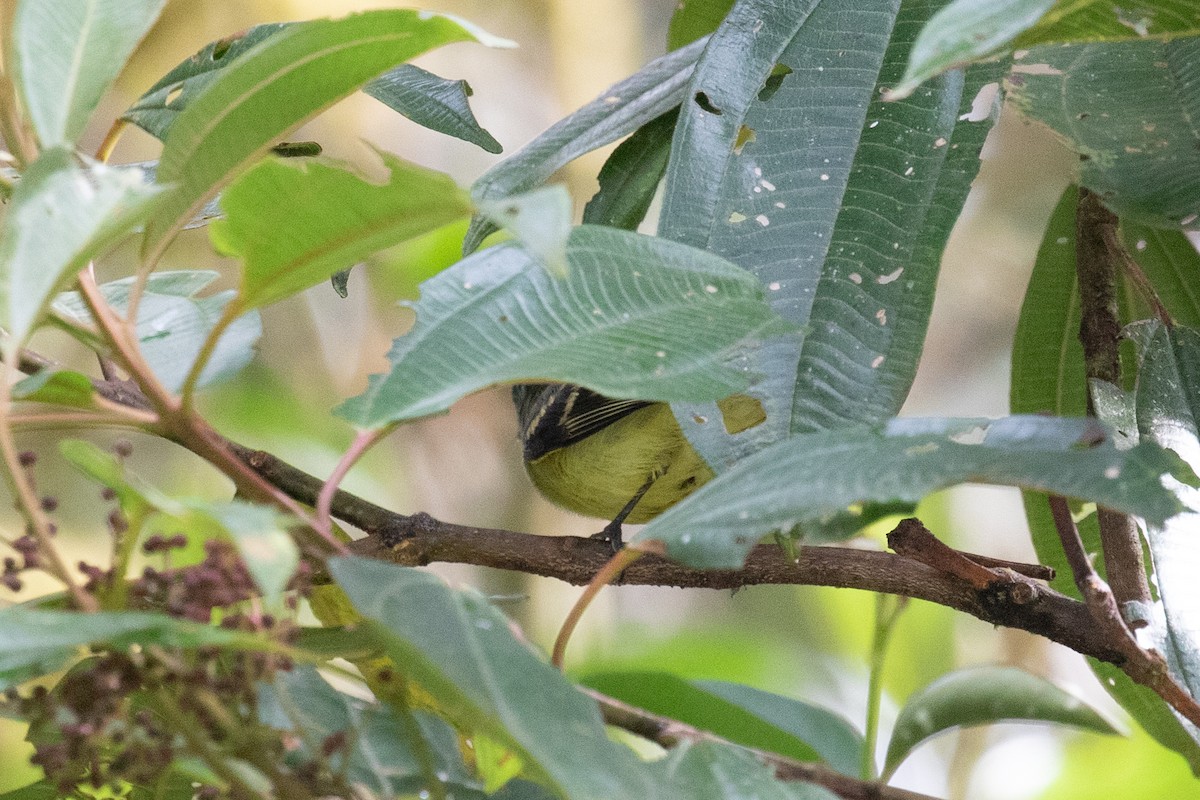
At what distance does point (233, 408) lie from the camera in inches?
115

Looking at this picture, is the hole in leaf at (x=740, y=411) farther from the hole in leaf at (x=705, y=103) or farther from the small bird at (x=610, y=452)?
the hole in leaf at (x=705, y=103)

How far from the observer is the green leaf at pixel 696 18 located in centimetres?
128

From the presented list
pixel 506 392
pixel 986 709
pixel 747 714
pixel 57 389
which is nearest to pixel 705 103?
pixel 57 389

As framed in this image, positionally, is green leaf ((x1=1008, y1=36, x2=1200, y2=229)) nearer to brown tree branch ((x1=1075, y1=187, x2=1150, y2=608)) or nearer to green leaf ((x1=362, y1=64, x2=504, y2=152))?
brown tree branch ((x1=1075, y1=187, x2=1150, y2=608))

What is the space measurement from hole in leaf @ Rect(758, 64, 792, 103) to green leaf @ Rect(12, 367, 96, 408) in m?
0.58

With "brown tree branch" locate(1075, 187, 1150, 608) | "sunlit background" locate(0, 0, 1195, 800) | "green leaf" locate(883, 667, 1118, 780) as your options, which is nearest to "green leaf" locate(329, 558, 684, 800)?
"brown tree branch" locate(1075, 187, 1150, 608)

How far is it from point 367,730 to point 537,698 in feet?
0.63

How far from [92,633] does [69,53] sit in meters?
0.34

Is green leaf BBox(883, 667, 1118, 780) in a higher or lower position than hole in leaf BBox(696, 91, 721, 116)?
lower

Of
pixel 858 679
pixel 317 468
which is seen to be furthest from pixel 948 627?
pixel 317 468

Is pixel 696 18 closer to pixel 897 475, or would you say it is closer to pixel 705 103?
pixel 705 103

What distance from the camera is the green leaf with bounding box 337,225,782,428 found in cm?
60

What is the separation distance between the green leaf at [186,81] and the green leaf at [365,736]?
0.57 metres

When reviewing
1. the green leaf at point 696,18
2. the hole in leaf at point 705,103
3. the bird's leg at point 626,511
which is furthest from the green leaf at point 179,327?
the bird's leg at point 626,511
